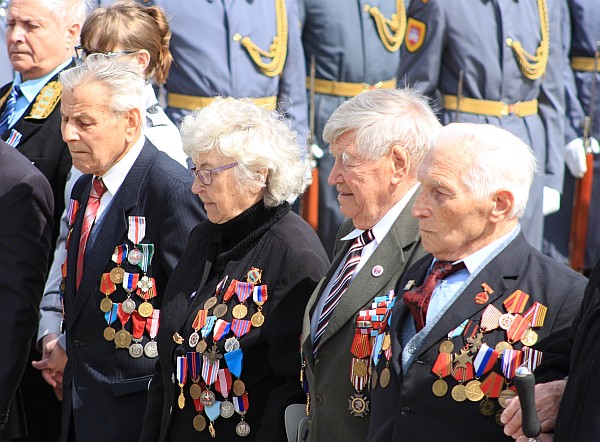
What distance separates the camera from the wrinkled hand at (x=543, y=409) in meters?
3.00

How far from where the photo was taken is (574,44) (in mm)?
8172

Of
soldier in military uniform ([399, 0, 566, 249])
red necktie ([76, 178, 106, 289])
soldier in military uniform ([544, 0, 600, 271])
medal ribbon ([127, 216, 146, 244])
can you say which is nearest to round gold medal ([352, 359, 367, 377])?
medal ribbon ([127, 216, 146, 244])

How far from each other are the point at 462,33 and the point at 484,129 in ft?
12.9

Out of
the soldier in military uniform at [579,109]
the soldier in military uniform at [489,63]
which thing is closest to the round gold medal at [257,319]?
the soldier in military uniform at [489,63]

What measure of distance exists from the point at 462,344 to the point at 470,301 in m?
0.12

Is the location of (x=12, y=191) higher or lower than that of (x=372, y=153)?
lower

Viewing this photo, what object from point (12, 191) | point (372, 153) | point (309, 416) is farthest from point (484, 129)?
point (12, 191)

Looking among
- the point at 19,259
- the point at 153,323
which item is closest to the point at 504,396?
the point at 153,323

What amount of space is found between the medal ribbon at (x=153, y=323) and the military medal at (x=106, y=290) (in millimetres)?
147

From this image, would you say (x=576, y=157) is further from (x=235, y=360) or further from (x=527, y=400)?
(x=527, y=400)

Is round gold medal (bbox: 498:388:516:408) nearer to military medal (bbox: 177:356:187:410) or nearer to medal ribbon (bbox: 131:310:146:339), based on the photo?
military medal (bbox: 177:356:187:410)

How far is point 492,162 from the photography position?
3.27m

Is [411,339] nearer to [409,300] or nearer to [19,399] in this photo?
[409,300]

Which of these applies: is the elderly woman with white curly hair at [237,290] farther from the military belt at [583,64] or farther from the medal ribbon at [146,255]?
the military belt at [583,64]
